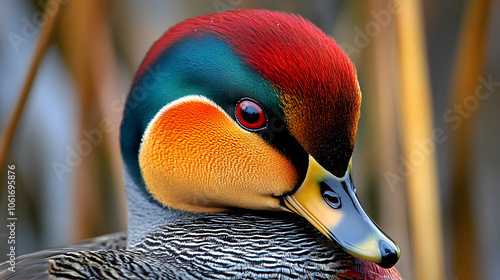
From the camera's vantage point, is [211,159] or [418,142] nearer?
[211,159]

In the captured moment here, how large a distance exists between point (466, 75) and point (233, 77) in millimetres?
732

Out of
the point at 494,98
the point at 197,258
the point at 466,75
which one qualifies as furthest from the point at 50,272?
the point at 494,98

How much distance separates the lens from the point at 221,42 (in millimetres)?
729

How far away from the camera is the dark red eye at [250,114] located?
2.32 ft

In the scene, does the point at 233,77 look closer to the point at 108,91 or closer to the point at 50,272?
the point at 50,272

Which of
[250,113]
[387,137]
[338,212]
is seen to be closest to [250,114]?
[250,113]

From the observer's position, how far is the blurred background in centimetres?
121

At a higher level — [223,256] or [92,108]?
[92,108]

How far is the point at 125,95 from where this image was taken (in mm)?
1397

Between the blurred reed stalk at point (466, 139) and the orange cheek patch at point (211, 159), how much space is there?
2.24 feet

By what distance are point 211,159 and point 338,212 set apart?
7.8 inches

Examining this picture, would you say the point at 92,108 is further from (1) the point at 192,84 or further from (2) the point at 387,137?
(2) the point at 387,137

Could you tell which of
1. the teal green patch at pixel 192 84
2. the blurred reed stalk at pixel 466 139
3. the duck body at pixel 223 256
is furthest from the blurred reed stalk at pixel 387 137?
the teal green patch at pixel 192 84
